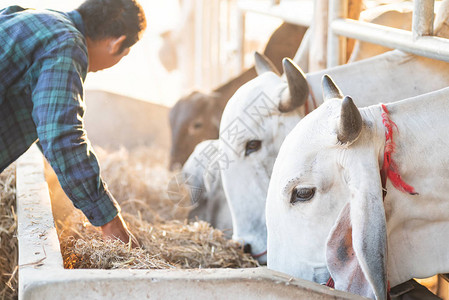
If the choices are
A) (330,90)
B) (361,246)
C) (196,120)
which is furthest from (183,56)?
(361,246)

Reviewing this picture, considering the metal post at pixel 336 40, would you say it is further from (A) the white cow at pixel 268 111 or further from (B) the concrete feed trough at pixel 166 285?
(B) the concrete feed trough at pixel 166 285

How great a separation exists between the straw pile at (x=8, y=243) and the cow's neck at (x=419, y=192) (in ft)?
5.40

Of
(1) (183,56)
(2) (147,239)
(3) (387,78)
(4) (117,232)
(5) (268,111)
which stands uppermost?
(3) (387,78)

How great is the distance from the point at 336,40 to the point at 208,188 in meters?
1.16

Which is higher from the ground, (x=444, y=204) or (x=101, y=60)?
(x=101, y=60)

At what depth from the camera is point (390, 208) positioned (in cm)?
187

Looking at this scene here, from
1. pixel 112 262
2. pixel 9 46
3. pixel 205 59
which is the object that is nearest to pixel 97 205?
pixel 112 262

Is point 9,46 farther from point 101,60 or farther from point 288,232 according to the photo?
point 288,232

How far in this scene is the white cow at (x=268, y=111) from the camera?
2.75m

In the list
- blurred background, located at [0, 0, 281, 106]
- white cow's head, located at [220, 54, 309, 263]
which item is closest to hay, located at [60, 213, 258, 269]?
white cow's head, located at [220, 54, 309, 263]

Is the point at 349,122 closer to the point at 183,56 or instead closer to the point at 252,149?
the point at 252,149

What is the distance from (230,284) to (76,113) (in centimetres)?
99

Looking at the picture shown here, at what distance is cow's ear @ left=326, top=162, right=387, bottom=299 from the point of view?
167cm

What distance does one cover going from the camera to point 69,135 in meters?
2.19
